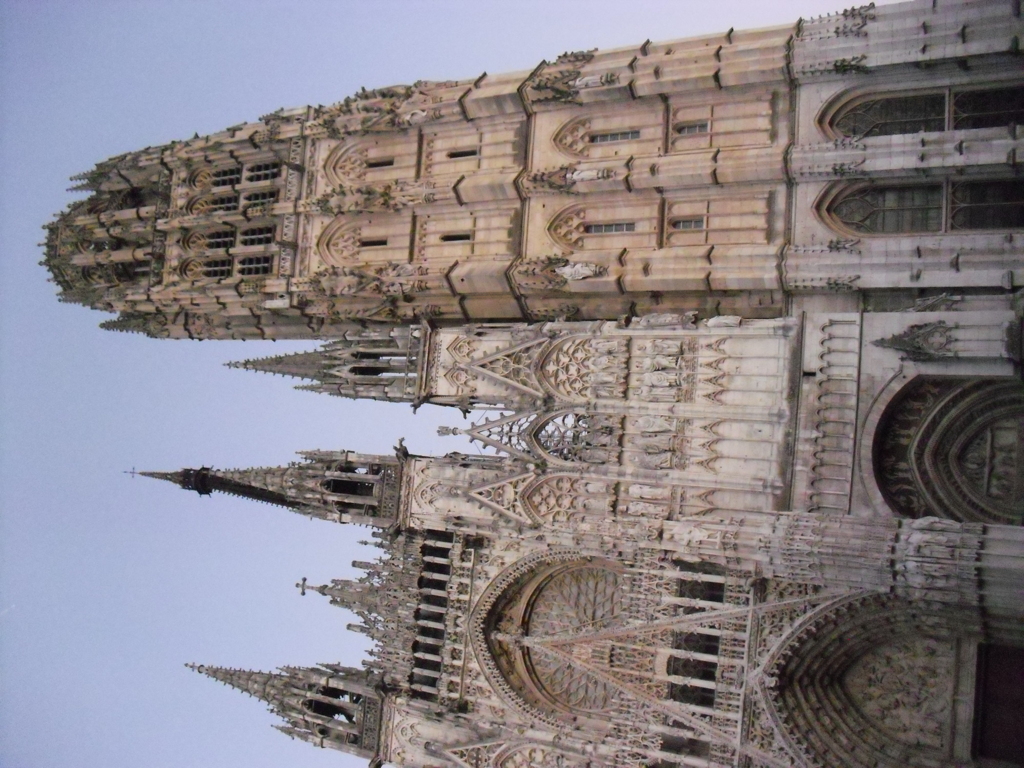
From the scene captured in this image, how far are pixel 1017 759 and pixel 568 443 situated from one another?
423 inches

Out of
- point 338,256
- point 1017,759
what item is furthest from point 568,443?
A: point 1017,759

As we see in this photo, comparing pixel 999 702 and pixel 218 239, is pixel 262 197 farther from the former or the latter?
pixel 999 702

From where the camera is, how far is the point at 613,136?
2889cm

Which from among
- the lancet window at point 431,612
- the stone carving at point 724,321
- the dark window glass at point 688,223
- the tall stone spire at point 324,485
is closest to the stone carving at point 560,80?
the dark window glass at point 688,223

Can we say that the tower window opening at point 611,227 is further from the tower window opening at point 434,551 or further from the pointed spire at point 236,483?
the pointed spire at point 236,483

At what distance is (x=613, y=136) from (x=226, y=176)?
11656 millimetres

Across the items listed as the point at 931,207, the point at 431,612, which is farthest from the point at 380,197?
the point at 931,207

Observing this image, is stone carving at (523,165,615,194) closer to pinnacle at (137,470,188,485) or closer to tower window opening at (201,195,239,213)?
tower window opening at (201,195,239,213)

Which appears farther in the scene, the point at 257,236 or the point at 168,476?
the point at 257,236

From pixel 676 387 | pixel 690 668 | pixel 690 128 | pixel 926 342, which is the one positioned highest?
pixel 690 128

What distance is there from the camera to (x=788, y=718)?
23828 mm

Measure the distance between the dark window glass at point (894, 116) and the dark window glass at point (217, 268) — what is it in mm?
16368

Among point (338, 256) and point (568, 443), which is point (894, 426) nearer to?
point (568, 443)

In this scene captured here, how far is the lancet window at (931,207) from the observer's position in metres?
24.5
